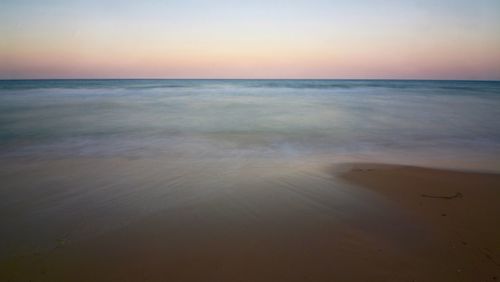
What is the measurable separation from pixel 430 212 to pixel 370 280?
173 centimetres

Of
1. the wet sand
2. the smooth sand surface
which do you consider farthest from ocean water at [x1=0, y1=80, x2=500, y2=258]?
the smooth sand surface

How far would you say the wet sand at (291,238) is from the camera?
7.94 ft

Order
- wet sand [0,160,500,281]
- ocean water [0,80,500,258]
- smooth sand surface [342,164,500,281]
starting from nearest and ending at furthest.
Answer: wet sand [0,160,500,281], smooth sand surface [342,164,500,281], ocean water [0,80,500,258]

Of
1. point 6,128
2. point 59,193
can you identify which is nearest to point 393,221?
point 59,193

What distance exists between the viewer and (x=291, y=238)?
2.93m

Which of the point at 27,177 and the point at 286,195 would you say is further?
the point at 27,177

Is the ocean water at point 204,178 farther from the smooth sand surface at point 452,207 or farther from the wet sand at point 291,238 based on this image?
the smooth sand surface at point 452,207

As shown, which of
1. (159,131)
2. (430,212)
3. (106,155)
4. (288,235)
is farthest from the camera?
(159,131)

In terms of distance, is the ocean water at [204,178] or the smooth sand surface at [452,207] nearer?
the smooth sand surface at [452,207]

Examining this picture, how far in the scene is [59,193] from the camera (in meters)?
A: 4.19

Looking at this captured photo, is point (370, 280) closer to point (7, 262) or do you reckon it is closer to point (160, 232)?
point (160, 232)

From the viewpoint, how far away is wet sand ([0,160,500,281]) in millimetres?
2420

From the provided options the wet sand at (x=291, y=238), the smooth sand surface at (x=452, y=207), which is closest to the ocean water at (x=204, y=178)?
the wet sand at (x=291, y=238)

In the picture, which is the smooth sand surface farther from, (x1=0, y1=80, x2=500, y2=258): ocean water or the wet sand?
(x1=0, y1=80, x2=500, y2=258): ocean water
